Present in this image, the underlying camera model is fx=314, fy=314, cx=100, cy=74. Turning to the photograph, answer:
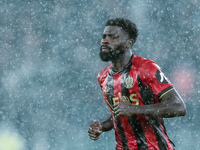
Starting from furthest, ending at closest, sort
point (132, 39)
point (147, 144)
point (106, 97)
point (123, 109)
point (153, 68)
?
point (132, 39) < point (106, 97) < point (147, 144) < point (153, 68) < point (123, 109)

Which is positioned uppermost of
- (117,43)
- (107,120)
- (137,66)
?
(117,43)

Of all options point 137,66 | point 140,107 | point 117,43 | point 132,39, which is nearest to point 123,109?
point 140,107

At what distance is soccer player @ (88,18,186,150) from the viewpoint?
334 cm

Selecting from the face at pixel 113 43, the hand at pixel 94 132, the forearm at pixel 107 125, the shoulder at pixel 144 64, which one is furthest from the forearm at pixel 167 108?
the forearm at pixel 107 125

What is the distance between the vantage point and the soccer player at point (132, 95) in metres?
3.34

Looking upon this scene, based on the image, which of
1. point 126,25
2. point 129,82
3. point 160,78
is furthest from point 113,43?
point 160,78

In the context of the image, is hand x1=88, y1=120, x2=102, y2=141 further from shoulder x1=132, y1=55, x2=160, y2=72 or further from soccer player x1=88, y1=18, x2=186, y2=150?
shoulder x1=132, y1=55, x2=160, y2=72

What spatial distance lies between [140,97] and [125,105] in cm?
54

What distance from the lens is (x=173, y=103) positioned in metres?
3.32

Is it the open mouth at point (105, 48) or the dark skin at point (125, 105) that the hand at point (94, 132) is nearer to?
the dark skin at point (125, 105)

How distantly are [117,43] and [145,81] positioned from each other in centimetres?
85

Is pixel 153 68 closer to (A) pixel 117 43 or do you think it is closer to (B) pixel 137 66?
(B) pixel 137 66

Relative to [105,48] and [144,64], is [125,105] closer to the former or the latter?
[144,64]

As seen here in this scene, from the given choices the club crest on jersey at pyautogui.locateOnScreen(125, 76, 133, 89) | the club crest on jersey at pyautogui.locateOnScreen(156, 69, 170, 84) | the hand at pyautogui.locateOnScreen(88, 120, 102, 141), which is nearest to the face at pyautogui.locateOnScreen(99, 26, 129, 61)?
the club crest on jersey at pyautogui.locateOnScreen(125, 76, 133, 89)
